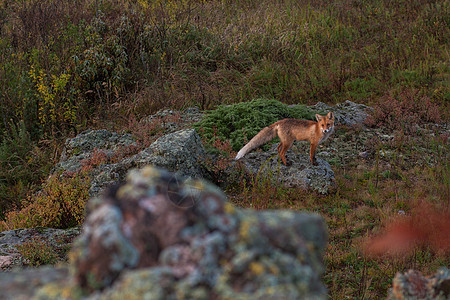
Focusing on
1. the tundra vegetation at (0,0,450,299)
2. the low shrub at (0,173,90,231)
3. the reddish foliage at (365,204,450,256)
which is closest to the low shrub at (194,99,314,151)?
the tundra vegetation at (0,0,450,299)

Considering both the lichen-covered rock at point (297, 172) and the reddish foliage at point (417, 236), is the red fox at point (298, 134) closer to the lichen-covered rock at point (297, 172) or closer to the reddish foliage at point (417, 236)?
the lichen-covered rock at point (297, 172)

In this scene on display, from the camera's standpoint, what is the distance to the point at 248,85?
10773 mm

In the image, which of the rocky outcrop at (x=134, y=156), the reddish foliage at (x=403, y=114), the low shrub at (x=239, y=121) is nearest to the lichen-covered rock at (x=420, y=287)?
the rocky outcrop at (x=134, y=156)

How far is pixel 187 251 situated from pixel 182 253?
0.02 meters

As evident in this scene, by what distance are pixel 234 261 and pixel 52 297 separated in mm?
631

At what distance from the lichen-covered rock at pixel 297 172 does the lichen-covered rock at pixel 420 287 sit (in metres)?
3.94

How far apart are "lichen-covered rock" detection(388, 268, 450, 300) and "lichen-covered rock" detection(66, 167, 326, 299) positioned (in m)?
0.85

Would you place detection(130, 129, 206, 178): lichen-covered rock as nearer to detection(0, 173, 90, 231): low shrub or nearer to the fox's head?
detection(0, 173, 90, 231): low shrub

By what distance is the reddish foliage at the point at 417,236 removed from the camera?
177 inches

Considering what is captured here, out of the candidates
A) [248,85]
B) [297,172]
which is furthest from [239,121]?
[248,85]

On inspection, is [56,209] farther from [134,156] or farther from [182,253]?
[182,253]

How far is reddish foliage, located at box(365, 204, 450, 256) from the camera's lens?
4.50 meters

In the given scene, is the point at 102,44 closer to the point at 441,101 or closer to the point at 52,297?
the point at 441,101

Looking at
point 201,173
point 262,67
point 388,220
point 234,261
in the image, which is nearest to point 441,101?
point 262,67
